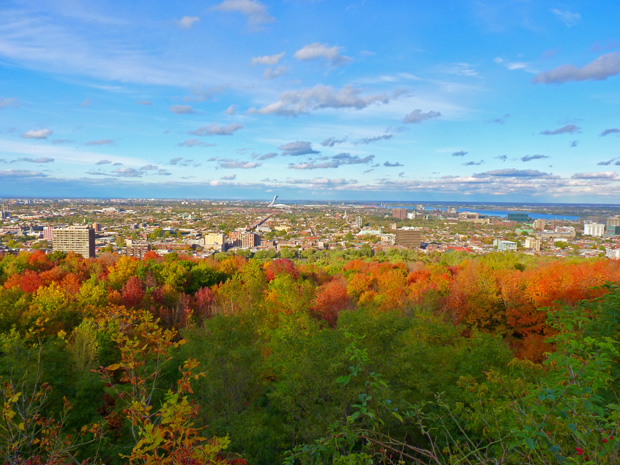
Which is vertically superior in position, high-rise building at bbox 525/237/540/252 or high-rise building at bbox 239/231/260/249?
high-rise building at bbox 525/237/540/252

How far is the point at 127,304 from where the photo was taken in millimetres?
27609

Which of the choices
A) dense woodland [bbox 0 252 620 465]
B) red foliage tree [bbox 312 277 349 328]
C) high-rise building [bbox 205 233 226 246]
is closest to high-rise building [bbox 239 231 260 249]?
high-rise building [bbox 205 233 226 246]

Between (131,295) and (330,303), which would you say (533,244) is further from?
(131,295)

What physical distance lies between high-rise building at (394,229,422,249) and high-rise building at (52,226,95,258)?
61716mm

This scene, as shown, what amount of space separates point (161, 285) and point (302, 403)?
89.8 ft

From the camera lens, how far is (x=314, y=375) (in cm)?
1130

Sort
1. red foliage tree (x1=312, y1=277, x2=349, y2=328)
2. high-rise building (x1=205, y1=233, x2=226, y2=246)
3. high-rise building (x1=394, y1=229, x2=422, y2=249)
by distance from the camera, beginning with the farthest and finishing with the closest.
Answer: high-rise building (x1=394, y1=229, x2=422, y2=249)
high-rise building (x1=205, y1=233, x2=226, y2=246)
red foliage tree (x1=312, y1=277, x2=349, y2=328)

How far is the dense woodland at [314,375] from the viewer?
3.96m

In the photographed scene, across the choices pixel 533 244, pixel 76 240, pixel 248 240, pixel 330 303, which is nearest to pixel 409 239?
pixel 533 244

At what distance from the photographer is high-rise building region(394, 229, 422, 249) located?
8288 cm

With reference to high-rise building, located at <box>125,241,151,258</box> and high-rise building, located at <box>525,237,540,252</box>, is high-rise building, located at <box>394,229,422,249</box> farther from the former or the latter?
high-rise building, located at <box>125,241,151,258</box>

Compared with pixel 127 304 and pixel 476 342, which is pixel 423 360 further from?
pixel 127 304

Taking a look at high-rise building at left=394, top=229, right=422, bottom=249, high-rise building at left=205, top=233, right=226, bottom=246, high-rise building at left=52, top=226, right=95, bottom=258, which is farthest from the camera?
high-rise building at left=394, top=229, right=422, bottom=249

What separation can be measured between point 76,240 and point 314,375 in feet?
220
